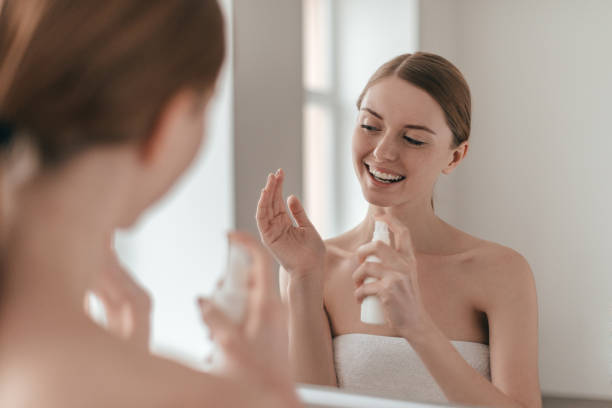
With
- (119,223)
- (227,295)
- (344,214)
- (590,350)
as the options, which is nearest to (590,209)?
(590,350)

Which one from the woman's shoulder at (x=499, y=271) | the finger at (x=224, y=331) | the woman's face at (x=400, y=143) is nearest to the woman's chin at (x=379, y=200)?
the woman's face at (x=400, y=143)

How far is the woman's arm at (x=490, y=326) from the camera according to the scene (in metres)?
0.59

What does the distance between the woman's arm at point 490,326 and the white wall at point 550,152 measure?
1 cm

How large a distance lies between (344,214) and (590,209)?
26cm

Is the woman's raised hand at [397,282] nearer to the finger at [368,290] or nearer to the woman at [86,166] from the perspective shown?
the finger at [368,290]

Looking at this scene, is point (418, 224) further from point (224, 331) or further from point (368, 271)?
point (224, 331)

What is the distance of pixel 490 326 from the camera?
60 cm

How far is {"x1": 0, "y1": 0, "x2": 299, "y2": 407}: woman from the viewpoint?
0.23m

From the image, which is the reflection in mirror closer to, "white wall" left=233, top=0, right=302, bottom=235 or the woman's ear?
the woman's ear

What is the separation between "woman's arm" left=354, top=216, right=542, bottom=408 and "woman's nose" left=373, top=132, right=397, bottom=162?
3.3 inches

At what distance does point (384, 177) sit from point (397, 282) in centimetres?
12

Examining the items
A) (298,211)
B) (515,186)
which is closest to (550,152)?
(515,186)

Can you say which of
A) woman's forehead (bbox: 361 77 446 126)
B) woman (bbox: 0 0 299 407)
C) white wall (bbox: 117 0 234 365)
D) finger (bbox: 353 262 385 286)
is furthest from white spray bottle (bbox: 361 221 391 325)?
woman (bbox: 0 0 299 407)

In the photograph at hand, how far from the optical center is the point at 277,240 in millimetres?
711
